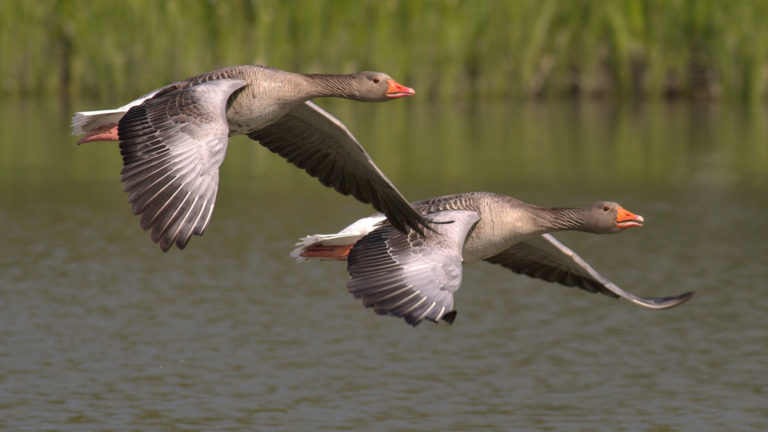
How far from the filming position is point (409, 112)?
44656 mm

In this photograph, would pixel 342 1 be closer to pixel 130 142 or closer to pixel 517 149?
pixel 517 149

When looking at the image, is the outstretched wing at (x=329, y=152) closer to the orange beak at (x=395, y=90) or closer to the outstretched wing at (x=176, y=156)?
the orange beak at (x=395, y=90)

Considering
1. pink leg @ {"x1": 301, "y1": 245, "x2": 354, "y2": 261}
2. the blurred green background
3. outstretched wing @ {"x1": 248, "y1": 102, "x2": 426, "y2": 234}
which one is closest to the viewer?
outstretched wing @ {"x1": 248, "y1": 102, "x2": 426, "y2": 234}

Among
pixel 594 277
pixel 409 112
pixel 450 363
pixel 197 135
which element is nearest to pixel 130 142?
pixel 197 135

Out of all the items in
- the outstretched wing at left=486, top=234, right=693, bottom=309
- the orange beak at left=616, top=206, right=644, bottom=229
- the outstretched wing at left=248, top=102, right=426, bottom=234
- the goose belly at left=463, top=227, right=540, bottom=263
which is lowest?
the outstretched wing at left=486, top=234, right=693, bottom=309

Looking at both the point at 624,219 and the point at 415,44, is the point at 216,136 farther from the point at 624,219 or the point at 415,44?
the point at 415,44

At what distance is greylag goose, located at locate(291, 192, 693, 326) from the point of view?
11008 millimetres

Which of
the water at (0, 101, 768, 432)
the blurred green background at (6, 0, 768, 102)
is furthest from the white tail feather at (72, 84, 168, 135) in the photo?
the blurred green background at (6, 0, 768, 102)

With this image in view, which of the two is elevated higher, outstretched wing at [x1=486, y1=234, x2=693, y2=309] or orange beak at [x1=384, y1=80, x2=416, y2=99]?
orange beak at [x1=384, y1=80, x2=416, y2=99]

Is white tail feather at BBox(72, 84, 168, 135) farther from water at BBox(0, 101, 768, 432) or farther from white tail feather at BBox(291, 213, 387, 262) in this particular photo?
water at BBox(0, 101, 768, 432)

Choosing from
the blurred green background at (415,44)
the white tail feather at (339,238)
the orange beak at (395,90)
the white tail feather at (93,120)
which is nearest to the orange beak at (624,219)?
the white tail feather at (339,238)

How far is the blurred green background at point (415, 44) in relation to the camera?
36.3m

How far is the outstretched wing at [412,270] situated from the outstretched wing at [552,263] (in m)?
1.84

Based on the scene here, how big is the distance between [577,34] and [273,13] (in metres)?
8.86
